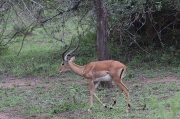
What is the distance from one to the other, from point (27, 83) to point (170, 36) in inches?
168

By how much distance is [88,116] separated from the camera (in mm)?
6352

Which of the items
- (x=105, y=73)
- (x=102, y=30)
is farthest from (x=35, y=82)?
(x=105, y=73)

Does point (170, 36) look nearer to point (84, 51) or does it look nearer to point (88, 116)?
point (84, 51)

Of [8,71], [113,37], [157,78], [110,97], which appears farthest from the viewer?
[113,37]

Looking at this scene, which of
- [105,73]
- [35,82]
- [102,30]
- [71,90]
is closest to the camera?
[105,73]

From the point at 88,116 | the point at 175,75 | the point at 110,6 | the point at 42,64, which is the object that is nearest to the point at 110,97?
the point at 88,116

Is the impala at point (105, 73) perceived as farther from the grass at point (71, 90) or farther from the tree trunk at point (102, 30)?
the tree trunk at point (102, 30)

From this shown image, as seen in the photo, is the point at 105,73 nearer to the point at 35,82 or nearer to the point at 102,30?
the point at 102,30

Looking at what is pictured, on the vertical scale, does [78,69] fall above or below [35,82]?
above

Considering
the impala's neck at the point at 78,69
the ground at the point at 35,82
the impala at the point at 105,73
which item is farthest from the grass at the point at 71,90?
the impala's neck at the point at 78,69

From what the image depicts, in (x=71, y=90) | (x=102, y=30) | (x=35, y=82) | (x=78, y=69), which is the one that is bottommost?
(x=35, y=82)

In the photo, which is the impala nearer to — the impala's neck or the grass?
the impala's neck

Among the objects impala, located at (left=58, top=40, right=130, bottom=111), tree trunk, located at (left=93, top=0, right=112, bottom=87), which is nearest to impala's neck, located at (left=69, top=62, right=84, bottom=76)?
impala, located at (left=58, top=40, right=130, bottom=111)

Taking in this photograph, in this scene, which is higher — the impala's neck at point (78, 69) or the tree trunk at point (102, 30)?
the tree trunk at point (102, 30)
